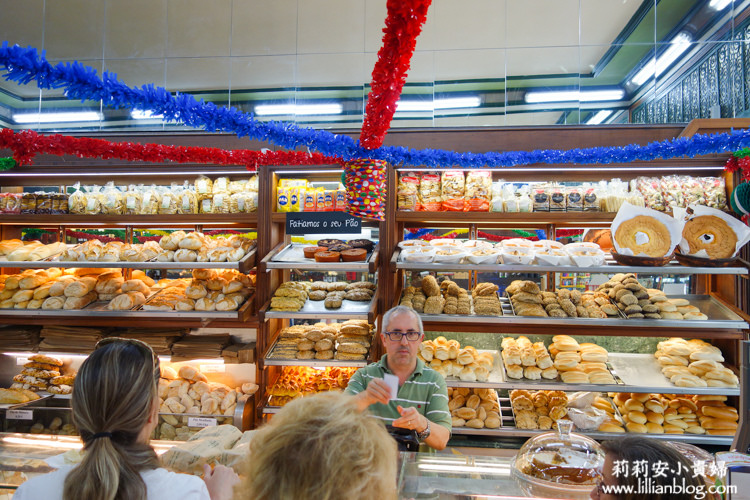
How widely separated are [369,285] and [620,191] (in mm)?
2267

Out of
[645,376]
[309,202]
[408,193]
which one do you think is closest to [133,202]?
[309,202]

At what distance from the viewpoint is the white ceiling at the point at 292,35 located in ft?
17.9

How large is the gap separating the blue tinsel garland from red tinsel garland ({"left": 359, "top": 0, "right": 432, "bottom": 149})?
1.28 ft

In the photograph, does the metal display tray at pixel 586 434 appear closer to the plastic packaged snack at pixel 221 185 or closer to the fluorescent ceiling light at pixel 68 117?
the plastic packaged snack at pixel 221 185

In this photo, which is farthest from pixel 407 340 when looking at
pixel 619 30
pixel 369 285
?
pixel 619 30

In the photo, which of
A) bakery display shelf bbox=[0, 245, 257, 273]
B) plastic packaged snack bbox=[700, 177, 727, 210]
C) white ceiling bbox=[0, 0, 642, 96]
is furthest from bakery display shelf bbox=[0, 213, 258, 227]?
plastic packaged snack bbox=[700, 177, 727, 210]

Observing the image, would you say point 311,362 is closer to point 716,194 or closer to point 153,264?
point 153,264

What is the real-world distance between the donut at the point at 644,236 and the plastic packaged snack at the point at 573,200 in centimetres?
36

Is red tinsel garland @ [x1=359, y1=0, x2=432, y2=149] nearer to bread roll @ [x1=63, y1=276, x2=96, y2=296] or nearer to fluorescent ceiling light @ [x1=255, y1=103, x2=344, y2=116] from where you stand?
bread roll @ [x1=63, y1=276, x2=96, y2=296]

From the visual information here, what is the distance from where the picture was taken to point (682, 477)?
86cm

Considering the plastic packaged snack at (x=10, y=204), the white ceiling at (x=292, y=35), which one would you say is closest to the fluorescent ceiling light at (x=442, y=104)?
the white ceiling at (x=292, y=35)

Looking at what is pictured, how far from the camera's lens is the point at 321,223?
11.4ft

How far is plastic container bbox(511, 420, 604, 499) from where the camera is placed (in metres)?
1.39

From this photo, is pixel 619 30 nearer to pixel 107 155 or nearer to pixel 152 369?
pixel 107 155
